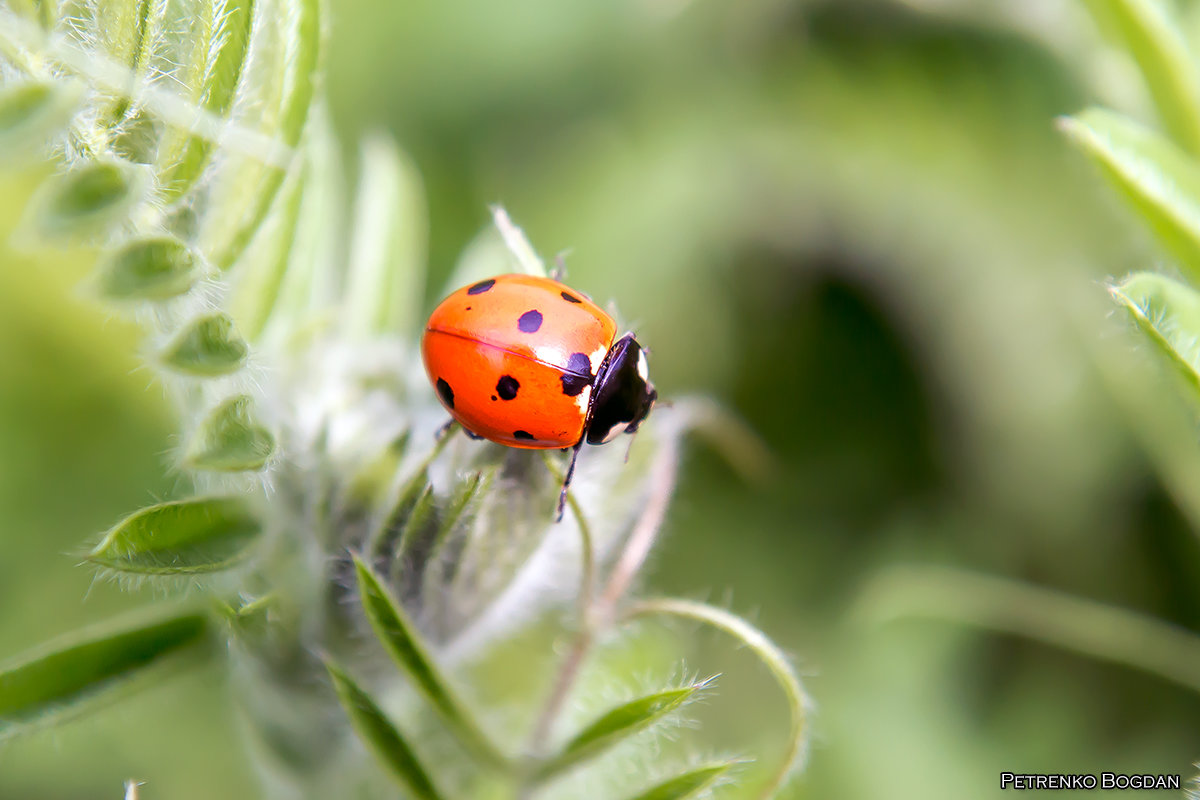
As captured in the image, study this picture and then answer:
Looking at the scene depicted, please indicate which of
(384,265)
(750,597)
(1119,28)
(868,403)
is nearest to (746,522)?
(750,597)

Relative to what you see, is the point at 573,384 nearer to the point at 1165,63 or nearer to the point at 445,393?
the point at 445,393

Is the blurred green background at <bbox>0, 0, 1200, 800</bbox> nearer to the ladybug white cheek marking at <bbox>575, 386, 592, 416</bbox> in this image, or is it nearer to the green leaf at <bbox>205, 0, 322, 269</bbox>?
the ladybug white cheek marking at <bbox>575, 386, 592, 416</bbox>

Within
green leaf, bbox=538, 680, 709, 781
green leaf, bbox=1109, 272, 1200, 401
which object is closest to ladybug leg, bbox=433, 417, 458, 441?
green leaf, bbox=538, 680, 709, 781

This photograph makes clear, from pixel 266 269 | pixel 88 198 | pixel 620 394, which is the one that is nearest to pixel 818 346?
pixel 620 394

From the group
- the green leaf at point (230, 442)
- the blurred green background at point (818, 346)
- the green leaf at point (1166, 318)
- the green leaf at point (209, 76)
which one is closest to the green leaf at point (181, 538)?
the green leaf at point (230, 442)

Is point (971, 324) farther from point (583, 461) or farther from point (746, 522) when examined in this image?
point (583, 461)

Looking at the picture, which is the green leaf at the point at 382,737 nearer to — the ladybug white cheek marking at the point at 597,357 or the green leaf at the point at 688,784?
the green leaf at the point at 688,784

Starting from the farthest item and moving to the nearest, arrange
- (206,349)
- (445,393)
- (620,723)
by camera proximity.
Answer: (445,393), (620,723), (206,349)
